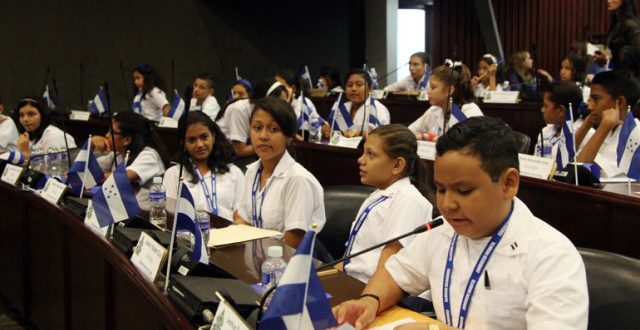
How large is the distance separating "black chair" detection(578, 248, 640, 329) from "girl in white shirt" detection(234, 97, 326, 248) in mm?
1099

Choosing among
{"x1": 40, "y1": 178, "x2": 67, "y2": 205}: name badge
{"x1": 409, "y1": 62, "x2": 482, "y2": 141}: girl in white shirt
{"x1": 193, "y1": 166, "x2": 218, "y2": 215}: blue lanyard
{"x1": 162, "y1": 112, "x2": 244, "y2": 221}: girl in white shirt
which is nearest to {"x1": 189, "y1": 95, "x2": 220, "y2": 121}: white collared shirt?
{"x1": 409, "y1": 62, "x2": 482, "y2": 141}: girl in white shirt

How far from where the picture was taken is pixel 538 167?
315cm

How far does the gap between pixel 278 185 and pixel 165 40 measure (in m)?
8.02

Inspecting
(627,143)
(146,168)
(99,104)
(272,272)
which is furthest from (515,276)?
(99,104)

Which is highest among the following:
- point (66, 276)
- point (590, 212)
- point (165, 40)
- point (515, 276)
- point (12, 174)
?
point (165, 40)

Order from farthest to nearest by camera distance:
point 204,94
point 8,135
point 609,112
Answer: point 204,94, point 8,135, point 609,112

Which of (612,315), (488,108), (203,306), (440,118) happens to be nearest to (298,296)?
(203,306)

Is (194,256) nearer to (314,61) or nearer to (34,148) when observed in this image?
(34,148)

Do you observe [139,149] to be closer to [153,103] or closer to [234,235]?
[234,235]

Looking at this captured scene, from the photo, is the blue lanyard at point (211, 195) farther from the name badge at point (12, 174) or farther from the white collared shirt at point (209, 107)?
the white collared shirt at point (209, 107)

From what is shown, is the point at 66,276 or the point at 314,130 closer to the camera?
the point at 66,276

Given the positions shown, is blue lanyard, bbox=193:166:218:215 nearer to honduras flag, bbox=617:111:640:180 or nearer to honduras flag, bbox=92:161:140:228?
honduras flag, bbox=92:161:140:228

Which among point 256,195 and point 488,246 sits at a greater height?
point 488,246

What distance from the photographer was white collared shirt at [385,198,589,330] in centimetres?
128
